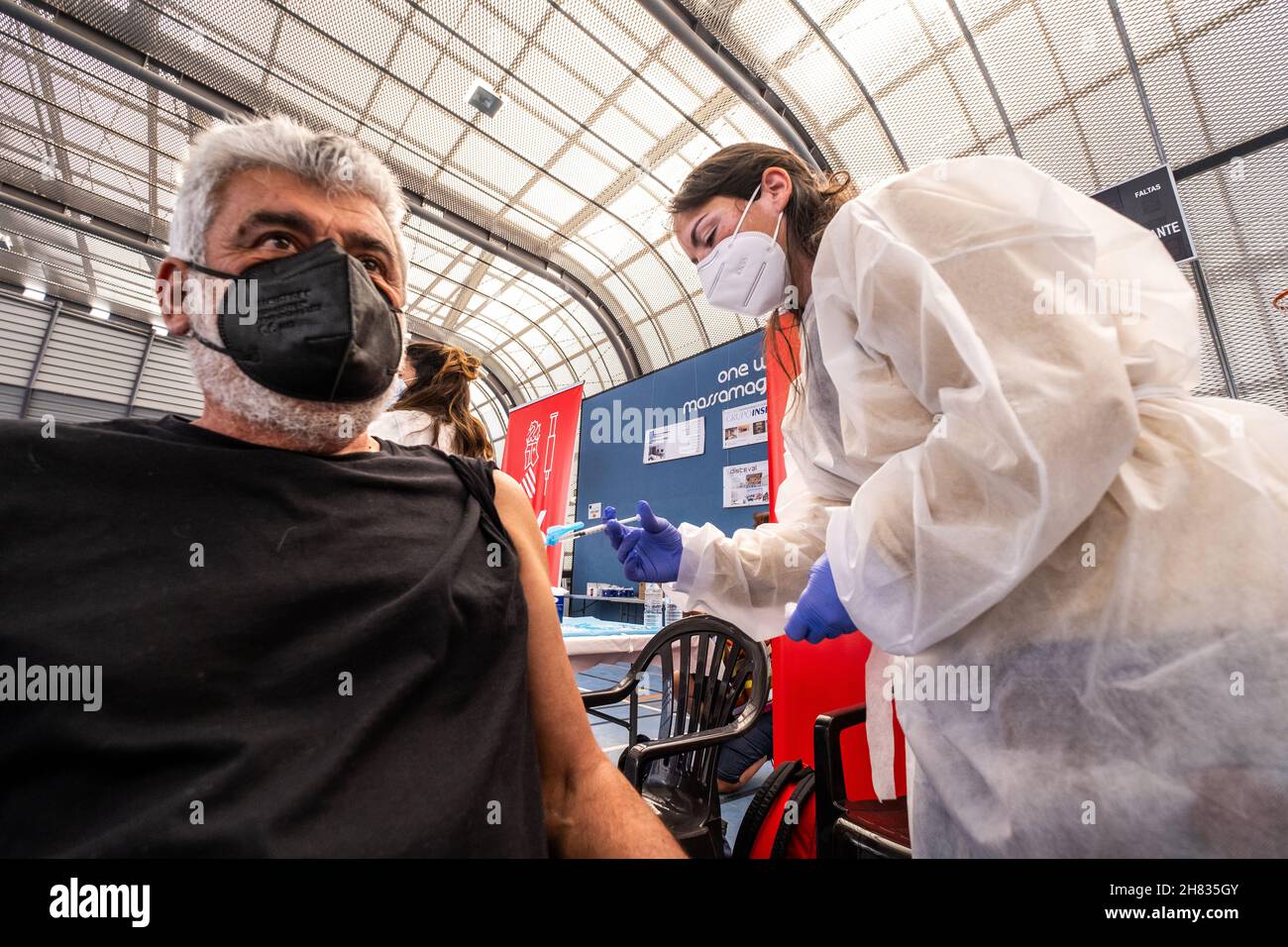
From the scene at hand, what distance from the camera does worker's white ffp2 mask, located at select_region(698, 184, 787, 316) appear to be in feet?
5.02

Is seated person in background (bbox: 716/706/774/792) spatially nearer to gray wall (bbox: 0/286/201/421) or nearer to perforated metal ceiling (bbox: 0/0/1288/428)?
perforated metal ceiling (bbox: 0/0/1288/428)

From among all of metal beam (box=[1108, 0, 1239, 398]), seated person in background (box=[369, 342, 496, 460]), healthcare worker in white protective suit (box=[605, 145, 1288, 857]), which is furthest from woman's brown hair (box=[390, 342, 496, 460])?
metal beam (box=[1108, 0, 1239, 398])

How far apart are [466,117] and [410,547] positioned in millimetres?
5802

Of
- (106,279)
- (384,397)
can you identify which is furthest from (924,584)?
(106,279)

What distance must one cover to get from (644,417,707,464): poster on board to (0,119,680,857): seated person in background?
5.42 metres

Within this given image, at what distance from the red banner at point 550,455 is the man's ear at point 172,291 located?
549cm

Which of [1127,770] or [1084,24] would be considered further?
[1084,24]

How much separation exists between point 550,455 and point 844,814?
6146 mm

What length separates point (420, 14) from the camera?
4.20 m

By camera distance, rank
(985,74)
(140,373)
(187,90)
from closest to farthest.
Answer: (985,74) < (187,90) < (140,373)

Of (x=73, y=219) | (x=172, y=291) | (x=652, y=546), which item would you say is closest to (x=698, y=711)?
(x=652, y=546)

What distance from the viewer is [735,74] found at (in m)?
4.16

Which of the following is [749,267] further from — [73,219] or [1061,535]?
[73,219]
